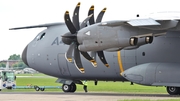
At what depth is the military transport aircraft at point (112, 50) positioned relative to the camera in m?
31.2

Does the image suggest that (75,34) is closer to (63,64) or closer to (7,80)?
(63,64)

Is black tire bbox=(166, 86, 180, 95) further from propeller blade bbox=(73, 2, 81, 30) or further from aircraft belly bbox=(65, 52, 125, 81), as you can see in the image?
propeller blade bbox=(73, 2, 81, 30)

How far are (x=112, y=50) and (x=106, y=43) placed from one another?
2.89ft

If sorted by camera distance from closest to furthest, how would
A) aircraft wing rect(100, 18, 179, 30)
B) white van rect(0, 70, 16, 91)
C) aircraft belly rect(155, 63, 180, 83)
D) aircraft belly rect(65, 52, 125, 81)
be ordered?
1. aircraft wing rect(100, 18, 179, 30)
2. aircraft belly rect(155, 63, 180, 83)
3. aircraft belly rect(65, 52, 125, 81)
4. white van rect(0, 70, 16, 91)

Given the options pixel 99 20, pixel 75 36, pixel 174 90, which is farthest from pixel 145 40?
pixel 174 90

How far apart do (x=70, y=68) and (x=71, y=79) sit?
4.02 ft

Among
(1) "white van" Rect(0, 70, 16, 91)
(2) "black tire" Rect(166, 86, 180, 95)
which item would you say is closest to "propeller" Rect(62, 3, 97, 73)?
(2) "black tire" Rect(166, 86, 180, 95)

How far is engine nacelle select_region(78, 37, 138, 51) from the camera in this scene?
1225 inches

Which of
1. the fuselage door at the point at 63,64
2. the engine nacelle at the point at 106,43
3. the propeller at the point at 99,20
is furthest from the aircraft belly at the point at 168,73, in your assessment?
the fuselage door at the point at 63,64

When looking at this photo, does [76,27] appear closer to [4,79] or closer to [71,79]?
[71,79]

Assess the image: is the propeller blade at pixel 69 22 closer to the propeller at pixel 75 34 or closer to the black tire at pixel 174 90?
the propeller at pixel 75 34

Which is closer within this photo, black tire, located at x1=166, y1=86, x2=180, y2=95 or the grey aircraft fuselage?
the grey aircraft fuselage

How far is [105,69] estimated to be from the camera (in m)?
36.6

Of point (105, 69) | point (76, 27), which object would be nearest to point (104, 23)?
point (76, 27)
